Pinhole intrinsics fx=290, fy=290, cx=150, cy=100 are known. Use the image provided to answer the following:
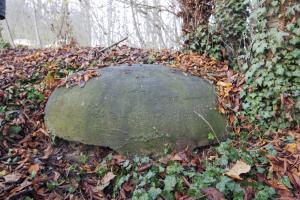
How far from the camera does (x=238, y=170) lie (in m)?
2.59

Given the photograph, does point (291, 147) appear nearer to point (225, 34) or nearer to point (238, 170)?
point (238, 170)

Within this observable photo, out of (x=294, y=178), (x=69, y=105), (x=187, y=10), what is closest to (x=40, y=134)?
(x=69, y=105)

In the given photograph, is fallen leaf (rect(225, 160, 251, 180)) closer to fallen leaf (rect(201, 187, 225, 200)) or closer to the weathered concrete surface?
fallen leaf (rect(201, 187, 225, 200))

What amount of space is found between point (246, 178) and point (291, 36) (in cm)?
184

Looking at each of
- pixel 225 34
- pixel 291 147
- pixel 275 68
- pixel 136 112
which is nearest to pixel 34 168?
pixel 136 112

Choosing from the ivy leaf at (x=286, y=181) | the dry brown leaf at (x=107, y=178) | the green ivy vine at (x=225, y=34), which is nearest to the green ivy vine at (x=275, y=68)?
the ivy leaf at (x=286, y=181)

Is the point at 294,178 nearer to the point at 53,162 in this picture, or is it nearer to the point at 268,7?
the point at 268,7

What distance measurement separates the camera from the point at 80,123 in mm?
3252

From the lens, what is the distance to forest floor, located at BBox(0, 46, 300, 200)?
2.51 m

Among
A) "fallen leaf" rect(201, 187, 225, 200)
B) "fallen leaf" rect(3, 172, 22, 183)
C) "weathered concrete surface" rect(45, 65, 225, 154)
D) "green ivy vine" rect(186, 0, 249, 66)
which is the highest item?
"green ivy vine" rect(186, 0, 249, 66)

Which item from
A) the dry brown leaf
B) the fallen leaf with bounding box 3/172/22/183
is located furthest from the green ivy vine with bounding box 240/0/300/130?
the fallen leaf with bounding box 3/172/22/183

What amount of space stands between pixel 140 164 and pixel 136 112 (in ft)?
1.89

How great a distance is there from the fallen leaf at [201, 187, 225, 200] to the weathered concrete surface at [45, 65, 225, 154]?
0.79 metres

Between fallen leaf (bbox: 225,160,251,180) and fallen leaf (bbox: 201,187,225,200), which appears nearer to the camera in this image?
fallen leaf (bbox: 201,187,225,200)
